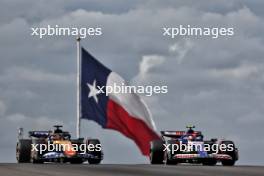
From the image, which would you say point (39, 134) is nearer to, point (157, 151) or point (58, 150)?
point (58, 150)

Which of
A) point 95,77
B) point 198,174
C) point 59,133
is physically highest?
point 95,77

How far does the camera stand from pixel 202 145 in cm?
3544

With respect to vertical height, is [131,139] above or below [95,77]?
below

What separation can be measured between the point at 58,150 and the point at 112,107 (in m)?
5.06

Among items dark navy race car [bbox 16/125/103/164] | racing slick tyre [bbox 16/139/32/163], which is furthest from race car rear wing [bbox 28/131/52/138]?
racing slick tyre [bbox 16/139/32/163]

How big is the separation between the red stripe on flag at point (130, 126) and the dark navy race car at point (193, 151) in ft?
14.8

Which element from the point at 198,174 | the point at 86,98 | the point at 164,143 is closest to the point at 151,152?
the point at 164,143

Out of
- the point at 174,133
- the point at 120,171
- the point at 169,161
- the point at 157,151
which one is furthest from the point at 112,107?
the point at 120,171

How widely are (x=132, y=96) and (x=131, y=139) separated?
116 inches

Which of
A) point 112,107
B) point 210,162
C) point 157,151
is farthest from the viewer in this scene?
point 112,107

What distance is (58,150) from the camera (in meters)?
37.9

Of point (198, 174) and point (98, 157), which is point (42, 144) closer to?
point (98, 157)

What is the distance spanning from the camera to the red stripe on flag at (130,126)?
4053 centimetres

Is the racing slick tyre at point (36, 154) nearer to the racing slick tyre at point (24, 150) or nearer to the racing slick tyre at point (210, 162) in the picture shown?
the racing slick tyre at point (24, 150)
